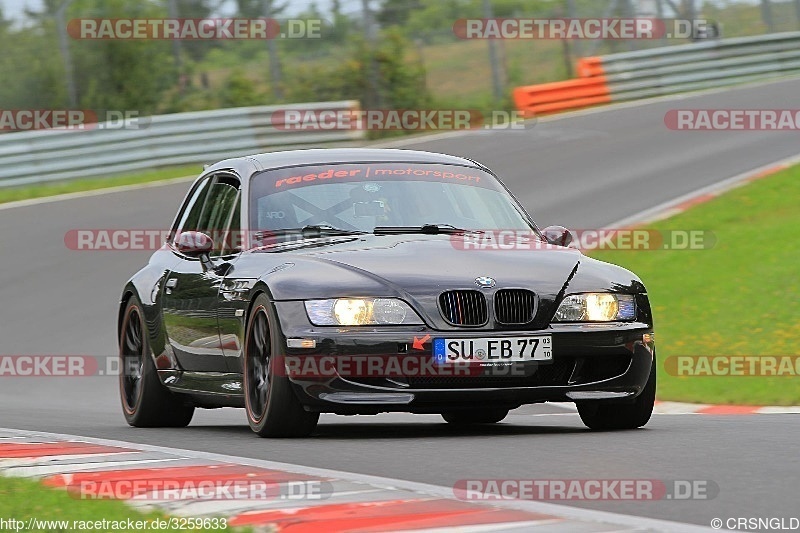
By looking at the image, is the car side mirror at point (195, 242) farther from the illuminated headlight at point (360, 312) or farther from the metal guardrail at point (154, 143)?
the metal guardrail at point (154, 143)

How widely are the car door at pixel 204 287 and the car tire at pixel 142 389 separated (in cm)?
46

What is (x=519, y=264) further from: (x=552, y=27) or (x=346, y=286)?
(x=552, y=27)

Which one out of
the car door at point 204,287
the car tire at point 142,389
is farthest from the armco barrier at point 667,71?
the car door at point 204,287

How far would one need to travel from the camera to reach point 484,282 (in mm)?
7430

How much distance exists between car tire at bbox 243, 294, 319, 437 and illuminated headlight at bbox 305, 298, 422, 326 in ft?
0.73

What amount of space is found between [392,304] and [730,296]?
6.62 m

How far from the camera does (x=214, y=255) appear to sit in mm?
8961

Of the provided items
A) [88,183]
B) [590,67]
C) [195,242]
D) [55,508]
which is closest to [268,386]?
[195,242]

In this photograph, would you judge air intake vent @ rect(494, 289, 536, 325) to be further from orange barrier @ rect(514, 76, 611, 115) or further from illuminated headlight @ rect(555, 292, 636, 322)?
orange barrier @ rect(514, 76, 611, 115)

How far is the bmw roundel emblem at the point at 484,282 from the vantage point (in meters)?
7.42

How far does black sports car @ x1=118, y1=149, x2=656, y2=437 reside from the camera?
290 inches

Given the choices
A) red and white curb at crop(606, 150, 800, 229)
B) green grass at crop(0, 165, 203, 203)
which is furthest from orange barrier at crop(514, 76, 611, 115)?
green grass at crop(0, 165, 203, 203)

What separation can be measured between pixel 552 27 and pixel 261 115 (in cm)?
651

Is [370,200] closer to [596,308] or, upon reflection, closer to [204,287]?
[204,287]
